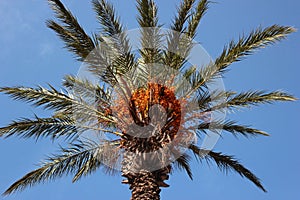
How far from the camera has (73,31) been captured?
1082 centimetres

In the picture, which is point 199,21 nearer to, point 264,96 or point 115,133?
point 264,96

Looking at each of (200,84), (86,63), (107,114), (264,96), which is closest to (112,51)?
(86,63)

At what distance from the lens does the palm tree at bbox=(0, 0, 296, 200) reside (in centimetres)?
1059

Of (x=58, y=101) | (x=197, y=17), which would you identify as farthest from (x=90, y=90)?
(x=197, y=17)

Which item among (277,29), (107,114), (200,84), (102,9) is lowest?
(107,114)

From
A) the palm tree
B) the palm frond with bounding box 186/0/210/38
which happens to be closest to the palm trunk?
the palm tree

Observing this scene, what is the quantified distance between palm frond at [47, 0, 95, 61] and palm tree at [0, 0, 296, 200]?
0.02 meters

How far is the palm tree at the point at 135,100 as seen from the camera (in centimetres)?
1059

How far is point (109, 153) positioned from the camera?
11031 mm

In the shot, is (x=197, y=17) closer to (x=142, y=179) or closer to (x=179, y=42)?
(x=179, y=42)

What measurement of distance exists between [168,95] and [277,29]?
306 centimetres

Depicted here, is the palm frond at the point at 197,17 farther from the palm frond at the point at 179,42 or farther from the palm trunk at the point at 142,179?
the palm trunk at the point at 142,179

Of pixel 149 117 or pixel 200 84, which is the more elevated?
pixel 200 84

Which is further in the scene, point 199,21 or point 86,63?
point 199,21
